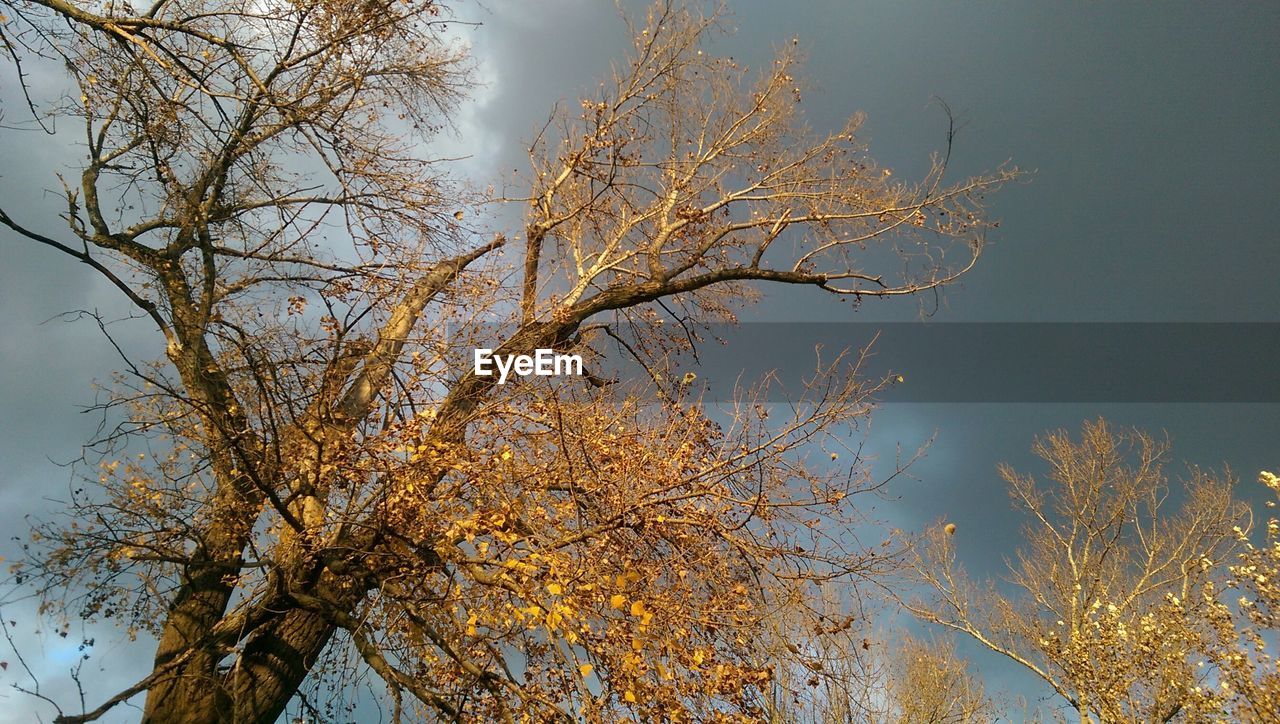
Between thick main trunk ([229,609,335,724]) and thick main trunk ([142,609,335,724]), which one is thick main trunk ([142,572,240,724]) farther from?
thick main trunk ([229,609,335,724])

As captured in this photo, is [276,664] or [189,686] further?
[276,664]

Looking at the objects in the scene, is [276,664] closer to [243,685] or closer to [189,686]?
[243,685]

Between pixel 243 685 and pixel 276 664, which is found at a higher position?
pixel 276 664

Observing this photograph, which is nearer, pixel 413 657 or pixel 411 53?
pixel 413 657

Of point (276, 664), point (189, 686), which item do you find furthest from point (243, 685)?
point (189, 686)

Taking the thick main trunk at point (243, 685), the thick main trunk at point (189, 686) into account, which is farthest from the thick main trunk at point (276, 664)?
the thick main trunk at point (189, 686)

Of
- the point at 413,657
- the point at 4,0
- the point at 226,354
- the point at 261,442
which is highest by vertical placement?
the point at 4,0

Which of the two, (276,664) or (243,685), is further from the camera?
(276,664)

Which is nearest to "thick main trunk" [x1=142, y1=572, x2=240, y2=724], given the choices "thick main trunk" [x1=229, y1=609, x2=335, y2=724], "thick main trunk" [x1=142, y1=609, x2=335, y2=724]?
"thick main trunk" [x1=142, y1=609, x2=335, y2=724]

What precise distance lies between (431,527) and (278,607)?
60.7 inches

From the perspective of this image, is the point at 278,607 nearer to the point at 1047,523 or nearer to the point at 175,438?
the point at 175,438

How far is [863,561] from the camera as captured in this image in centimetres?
508

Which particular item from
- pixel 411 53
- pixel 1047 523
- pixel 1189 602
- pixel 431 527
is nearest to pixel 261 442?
pixel 431 527

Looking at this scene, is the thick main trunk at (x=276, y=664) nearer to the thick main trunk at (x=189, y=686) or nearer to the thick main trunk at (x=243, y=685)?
the thick main trunk at (x=243, y=685)
